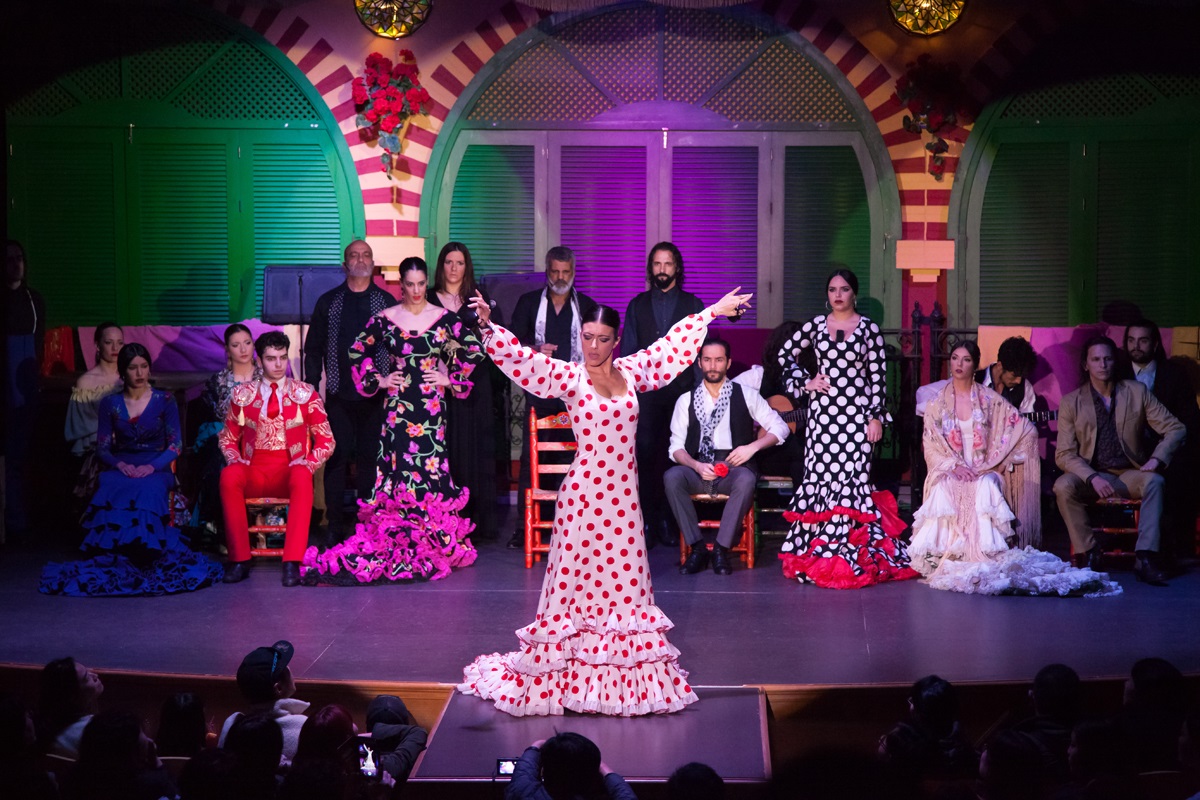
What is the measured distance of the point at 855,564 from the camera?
5992 millimetres

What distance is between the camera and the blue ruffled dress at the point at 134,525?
19.0ft

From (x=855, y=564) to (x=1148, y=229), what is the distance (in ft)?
10.6

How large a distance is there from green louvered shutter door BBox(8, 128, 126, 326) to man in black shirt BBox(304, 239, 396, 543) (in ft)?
6.89

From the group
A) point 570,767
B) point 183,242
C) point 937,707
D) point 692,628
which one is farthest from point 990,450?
point 183,242

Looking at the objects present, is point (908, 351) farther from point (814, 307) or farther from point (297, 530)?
point (297, 530)

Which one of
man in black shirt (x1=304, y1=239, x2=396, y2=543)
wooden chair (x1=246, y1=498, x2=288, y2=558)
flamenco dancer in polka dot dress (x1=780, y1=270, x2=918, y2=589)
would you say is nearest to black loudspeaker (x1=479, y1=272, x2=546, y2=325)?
man in black shirt (x1=304, y1=239, x2=396, y2=543)

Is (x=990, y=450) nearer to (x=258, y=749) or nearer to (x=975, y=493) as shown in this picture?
(x=975, y=493)

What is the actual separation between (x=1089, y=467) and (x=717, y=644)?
231cm

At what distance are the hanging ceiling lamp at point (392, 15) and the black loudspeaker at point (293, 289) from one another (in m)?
1.54

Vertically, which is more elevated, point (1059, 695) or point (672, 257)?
point (672, 257)

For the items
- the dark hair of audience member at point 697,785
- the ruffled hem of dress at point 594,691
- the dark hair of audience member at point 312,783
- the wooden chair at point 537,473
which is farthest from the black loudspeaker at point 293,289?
the dark hair of audience member at point 697,785

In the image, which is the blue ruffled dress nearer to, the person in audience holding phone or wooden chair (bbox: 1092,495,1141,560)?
the person in audience holding phone

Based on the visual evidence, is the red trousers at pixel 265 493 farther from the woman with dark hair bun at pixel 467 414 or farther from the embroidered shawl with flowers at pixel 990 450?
the embroidered shawl with flowers at pixel 990 450

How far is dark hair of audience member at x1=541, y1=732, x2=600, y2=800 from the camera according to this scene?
2.91 m
